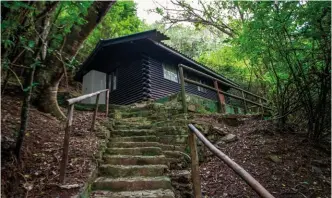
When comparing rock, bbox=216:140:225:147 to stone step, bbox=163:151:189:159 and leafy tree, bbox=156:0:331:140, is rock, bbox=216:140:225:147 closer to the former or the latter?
stone step, bbox=163:151:189:159

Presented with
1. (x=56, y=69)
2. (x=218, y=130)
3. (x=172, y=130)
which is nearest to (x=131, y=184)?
(x=172, y=130)

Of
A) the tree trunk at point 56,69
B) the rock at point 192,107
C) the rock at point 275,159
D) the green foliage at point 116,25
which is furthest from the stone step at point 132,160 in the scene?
the green foliage at point 116,25

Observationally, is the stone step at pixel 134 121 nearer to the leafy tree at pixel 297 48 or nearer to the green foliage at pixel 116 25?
the leafy tree at pixel 297 48

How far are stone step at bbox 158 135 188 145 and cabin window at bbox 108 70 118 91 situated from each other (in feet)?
24.9

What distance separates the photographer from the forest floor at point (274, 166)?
3.46 m

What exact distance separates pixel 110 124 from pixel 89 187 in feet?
8.33

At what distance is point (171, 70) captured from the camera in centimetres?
1230

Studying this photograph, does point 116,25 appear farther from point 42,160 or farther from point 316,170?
point 316,170

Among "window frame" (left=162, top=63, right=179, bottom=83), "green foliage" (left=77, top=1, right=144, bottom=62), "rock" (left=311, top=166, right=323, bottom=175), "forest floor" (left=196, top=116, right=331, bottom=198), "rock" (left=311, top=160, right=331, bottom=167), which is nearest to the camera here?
"forest floor" (left=196, top=116, right=331, bottom=198)

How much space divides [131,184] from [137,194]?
25cm

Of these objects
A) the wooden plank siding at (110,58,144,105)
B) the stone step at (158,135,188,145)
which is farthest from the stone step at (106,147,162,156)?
the wooden plank siding at (110,58,144,105)

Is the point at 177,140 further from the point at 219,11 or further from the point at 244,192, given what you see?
the point at 219,11

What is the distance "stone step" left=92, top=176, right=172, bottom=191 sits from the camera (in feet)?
10.6

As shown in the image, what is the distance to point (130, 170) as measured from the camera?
3.65 m
